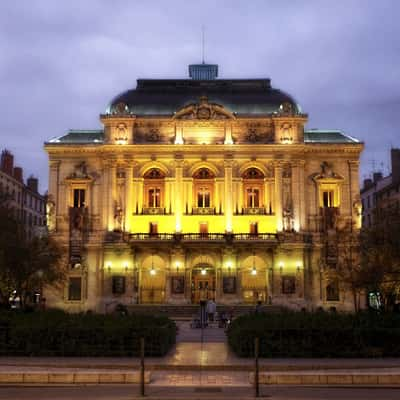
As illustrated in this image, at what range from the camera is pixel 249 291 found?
222 ft

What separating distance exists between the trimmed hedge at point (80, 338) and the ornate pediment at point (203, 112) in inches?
1826

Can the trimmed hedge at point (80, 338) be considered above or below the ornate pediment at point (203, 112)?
below

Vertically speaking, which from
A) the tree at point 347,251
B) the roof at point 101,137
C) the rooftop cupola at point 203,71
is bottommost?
the tree at point 347,251

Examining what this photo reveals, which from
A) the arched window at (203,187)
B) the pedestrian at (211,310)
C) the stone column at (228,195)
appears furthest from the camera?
the arched window at (203,187)

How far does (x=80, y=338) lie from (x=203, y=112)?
4792cm

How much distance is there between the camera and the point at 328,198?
70625 millimetres

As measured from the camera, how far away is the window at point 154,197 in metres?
70.3

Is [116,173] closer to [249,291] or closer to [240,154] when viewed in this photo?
[240,154]

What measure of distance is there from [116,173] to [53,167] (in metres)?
7.18

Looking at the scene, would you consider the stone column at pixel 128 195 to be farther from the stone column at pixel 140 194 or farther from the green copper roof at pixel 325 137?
the green copper roof at pixel 325 137

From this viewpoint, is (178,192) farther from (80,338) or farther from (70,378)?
(70,378)

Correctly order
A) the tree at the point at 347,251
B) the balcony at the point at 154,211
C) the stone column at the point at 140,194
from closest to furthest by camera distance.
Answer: the tree at the point at 347,251 < the balcony at the point at 154,211 < the stone column at the point at 140,194

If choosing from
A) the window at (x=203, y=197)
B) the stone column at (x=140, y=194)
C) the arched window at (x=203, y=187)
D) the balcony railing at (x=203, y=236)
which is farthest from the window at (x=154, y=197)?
the balcony railing at (x=203, y=236)

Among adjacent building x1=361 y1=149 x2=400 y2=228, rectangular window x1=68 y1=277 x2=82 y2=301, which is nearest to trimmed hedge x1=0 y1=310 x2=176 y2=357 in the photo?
rectangular window x1=68 y1=277 x2=82 y2=301
